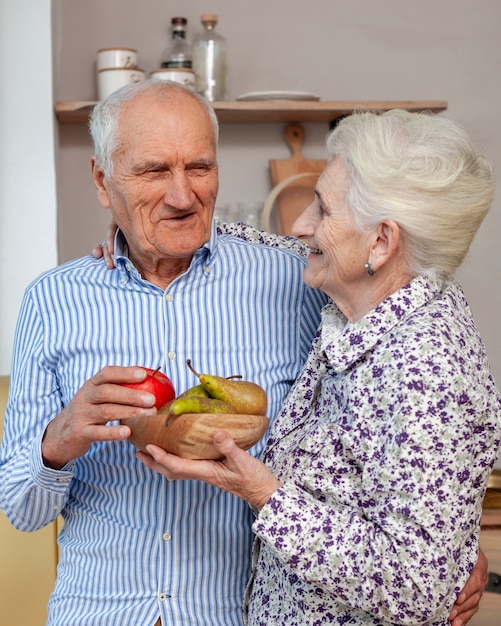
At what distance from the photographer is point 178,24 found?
3141 millimetres

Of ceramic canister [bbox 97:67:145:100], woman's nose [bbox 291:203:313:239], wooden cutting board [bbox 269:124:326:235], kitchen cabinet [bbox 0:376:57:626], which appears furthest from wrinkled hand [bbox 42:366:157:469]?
wooden cutting board [bbox 269:124:326:235]

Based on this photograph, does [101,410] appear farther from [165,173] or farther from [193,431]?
[165,173]

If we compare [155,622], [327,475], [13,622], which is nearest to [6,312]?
[13,622]

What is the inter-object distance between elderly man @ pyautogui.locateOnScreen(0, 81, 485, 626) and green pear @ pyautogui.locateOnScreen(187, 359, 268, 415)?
0.34 m

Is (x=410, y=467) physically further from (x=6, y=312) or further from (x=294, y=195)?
(x=294, y=195)

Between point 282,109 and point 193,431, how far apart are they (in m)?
1.98

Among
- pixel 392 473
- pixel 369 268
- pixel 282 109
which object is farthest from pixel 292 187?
pixel 392 473

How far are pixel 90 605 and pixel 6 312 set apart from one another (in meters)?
1.27

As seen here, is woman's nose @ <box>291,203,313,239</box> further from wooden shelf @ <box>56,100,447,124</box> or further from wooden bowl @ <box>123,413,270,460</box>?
wooden shelf @ <box>56,100,447,124</box>

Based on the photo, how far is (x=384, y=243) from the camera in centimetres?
142

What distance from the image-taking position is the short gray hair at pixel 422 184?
138 cm

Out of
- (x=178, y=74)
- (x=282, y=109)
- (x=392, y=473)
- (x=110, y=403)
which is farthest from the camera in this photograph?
(x=282, y=109)

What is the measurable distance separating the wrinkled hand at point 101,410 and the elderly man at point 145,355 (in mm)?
72

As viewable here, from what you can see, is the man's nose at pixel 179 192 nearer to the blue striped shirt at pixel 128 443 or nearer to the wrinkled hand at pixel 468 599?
the blue striped shirt at pixel 128 443
